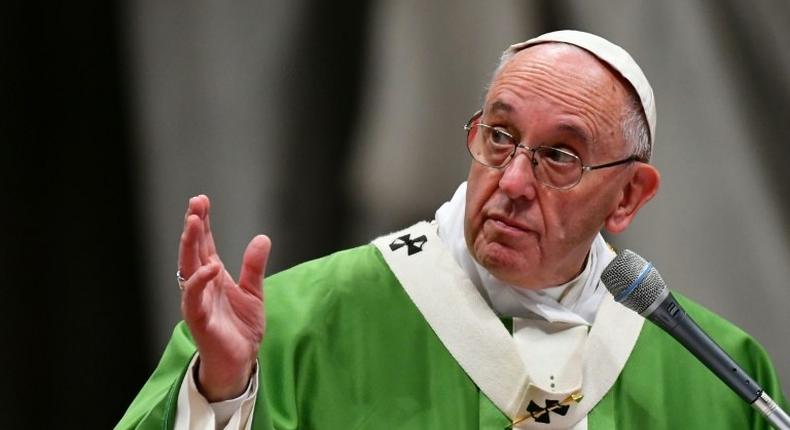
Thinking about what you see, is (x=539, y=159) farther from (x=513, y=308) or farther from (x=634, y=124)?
(x=513, y=308)

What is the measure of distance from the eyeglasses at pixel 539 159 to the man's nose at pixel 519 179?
0.01 m

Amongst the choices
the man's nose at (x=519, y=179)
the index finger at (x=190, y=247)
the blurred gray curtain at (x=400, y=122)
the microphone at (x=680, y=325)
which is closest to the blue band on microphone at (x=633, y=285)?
the microphone at (x=680, y=325)

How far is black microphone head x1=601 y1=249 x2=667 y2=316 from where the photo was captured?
8.95ft

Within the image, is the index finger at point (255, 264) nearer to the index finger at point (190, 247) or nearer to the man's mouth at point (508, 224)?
the index finger at point (190, 247)

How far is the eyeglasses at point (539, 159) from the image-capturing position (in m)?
3.32

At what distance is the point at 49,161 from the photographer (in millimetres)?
Result: 4062

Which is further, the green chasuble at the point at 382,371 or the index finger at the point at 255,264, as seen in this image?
the green chasuble at the point at 382,371

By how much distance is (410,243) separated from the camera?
3.62 meters

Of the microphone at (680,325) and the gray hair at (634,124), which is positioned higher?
the gray hair at (634,124)

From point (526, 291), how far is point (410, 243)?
13.4 inches

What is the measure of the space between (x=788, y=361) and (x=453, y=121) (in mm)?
1386

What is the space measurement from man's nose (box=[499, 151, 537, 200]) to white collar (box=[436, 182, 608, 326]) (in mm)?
276

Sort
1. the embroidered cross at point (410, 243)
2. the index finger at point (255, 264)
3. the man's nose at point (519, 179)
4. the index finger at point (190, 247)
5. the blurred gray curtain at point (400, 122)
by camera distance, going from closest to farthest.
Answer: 1. the index finger at point (190, 247)
2. the index finger at point (255, 264)
3. the man's nose at point (519, 179)
4. the embroidered cross at point (410, 243)
5. the blurred gray curtain at point (400, 122)

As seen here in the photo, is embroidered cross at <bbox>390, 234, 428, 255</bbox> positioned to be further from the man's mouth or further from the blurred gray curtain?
the blurred gray curtain
